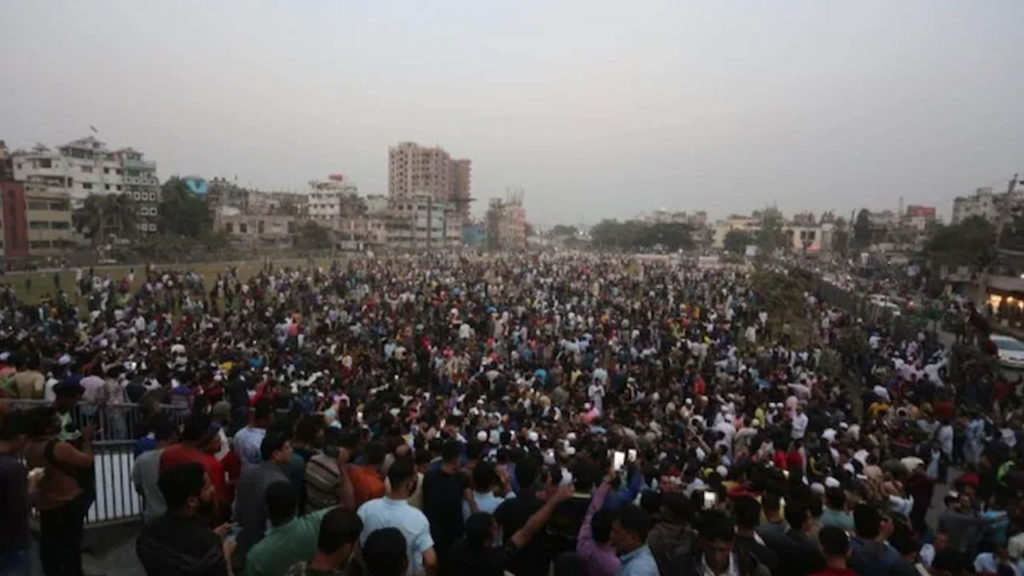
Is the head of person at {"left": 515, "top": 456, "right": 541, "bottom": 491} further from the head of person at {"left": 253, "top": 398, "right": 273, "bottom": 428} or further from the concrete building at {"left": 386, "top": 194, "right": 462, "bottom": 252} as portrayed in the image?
the concrete building at {"left": 386, "top": 194, "right": 462, "bottom": 252}

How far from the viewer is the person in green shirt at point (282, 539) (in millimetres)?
2812

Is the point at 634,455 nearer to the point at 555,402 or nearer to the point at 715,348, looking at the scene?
the point at 555,402

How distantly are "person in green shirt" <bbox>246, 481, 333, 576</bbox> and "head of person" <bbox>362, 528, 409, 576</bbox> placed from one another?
0.46 m

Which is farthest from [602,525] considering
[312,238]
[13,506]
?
[312,238]

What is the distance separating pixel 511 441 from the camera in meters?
6.90

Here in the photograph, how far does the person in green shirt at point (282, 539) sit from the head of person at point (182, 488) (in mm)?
337

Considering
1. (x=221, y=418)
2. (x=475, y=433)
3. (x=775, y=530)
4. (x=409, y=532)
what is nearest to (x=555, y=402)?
(x=475, y=433)

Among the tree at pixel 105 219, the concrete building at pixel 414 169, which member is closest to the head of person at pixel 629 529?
the tree at pixel 105 219

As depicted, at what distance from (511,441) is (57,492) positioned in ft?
13.9

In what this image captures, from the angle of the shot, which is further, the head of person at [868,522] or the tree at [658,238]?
the tree at [658,238]

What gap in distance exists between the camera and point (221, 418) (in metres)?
5.39

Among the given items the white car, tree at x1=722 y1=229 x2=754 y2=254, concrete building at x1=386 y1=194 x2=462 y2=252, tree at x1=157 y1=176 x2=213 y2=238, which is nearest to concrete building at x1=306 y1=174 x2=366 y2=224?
concrete building at x1=386 y1=194 x2=462 y2=252

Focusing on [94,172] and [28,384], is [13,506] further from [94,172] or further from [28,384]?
[94,172]

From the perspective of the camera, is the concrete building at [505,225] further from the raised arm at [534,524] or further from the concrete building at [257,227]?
the raised arm at [534,524]
